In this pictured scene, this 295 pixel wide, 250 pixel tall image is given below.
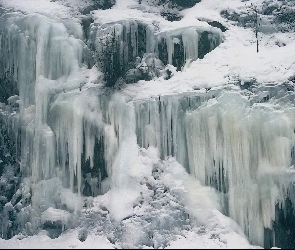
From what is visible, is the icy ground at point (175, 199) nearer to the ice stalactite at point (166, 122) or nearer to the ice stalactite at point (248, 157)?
the ice stalactite at point (166, 122)

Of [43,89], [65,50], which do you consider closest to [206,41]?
[65,50]

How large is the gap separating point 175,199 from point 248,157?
216 cm

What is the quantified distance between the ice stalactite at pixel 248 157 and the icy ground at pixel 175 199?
15.7 inches

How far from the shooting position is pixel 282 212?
9.95m

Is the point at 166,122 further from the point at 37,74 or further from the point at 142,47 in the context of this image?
the point at 37,74

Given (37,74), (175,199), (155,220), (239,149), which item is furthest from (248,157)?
(37,74)

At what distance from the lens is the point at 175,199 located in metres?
10.3

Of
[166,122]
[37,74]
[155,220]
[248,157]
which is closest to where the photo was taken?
[248,157]

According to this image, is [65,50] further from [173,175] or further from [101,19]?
[173,175]

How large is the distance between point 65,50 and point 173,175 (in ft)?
15.9

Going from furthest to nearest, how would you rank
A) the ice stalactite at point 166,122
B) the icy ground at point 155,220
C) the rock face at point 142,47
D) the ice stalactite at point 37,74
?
the rock face at point 142,47 < the ice stalactite at point 37,74 < the ice stalactite at point 166,122 < the icy ground at point 155,220

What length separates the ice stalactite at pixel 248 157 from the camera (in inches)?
381

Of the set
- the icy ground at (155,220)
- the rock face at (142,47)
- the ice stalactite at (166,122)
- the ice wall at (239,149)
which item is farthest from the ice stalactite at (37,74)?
the ice wall at (239,149)

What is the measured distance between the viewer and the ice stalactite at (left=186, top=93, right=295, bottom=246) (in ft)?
→ 31.8
